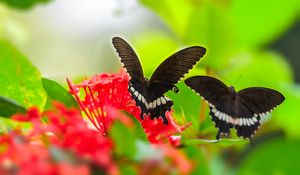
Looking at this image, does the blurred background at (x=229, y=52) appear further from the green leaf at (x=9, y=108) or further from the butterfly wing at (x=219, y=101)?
the green leaf at (x=9, y=108)

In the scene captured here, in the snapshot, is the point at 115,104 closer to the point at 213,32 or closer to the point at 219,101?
the point at 219,101

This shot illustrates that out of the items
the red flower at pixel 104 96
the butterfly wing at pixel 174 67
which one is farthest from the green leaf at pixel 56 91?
the butterfly wing at pixel 174 67

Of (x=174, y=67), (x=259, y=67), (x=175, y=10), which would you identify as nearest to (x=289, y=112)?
(x=259, y=67)

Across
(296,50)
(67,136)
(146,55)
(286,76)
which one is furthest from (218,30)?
(296,50)

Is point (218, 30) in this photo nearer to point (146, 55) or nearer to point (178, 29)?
point (178, 29)

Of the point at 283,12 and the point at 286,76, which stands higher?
the point at 283,12
